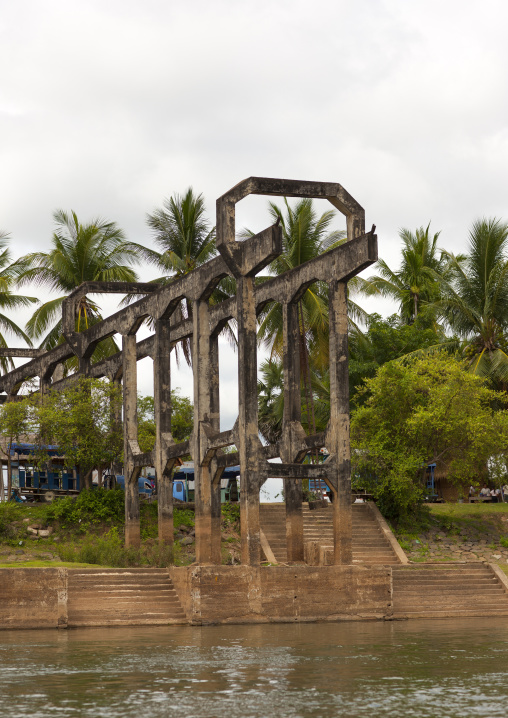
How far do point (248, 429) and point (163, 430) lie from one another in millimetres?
6222

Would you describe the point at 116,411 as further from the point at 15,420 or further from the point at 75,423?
the point at 15,420

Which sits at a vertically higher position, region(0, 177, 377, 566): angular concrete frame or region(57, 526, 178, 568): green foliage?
region(0, 177, 377, 566): angular concrete frame

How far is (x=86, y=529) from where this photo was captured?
32.1 m

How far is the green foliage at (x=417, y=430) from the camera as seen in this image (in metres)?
31.4

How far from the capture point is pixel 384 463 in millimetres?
31953

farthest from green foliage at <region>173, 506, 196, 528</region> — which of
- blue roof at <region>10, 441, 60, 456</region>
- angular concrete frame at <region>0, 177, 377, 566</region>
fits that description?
blue roof at <region>10, 441, 60, 456</region>

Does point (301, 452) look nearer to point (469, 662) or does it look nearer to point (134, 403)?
point (134, 403)

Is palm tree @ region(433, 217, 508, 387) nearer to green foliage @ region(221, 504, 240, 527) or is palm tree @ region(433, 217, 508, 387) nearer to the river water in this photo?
green foliage @ region(221, 504, 240, 527)

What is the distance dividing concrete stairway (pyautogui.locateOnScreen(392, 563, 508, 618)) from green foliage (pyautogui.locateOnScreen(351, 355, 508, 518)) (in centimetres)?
540

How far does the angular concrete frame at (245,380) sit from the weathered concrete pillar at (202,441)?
27mm

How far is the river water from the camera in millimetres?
11328

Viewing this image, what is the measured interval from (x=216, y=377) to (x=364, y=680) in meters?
17.6

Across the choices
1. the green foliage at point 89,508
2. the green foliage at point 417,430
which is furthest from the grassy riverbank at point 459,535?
the green foliage at point 89,508

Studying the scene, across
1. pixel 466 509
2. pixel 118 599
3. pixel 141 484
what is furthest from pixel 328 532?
pixel 141 484
